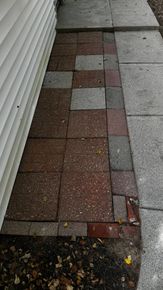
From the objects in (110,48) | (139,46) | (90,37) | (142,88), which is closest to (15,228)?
(142,88)

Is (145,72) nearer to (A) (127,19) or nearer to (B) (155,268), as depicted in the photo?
(A) (127,19)

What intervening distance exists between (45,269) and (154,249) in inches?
31.8

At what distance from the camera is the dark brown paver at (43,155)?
2611mm

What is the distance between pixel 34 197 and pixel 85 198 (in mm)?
447

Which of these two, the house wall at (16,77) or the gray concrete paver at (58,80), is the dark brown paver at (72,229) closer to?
the house wall at (16,77)

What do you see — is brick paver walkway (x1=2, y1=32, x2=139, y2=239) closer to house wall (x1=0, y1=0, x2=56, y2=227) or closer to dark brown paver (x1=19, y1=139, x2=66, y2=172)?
dark brown paver (x1=19, y1=139, x2=66, y2=172)

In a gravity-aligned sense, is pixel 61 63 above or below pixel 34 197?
above

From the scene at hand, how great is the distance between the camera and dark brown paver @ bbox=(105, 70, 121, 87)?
365 centimetres

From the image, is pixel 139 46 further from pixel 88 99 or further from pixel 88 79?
pixel 88 99

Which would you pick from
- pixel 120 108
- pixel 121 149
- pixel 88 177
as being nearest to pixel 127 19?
pixel 120 108

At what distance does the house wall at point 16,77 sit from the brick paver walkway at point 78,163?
17 centimetres

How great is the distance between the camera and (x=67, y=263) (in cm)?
193

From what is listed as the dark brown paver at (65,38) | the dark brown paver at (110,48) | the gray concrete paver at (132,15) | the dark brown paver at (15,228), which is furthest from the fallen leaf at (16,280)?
the gray concrete paver at (132,15)

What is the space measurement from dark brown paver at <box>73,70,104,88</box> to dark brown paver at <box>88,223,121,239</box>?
6.80 ft
